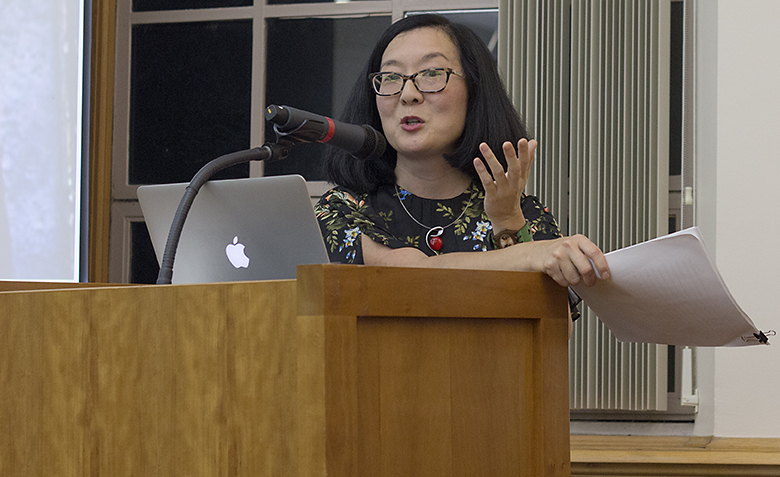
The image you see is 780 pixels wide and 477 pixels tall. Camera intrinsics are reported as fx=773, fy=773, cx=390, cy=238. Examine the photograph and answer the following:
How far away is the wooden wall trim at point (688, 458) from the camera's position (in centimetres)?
217

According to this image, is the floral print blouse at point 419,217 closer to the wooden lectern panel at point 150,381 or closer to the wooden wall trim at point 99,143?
the wooden lectern panel at point 150,381

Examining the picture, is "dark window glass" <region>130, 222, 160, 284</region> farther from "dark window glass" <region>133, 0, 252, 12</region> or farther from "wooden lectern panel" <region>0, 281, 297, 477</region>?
"wooden lectern panel" <region>0, 281, 297, 477</region>

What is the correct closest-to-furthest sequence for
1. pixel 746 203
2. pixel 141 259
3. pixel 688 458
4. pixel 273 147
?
pixel 273 147
pixel 688 458
pixel 746 203
pixel 141 259

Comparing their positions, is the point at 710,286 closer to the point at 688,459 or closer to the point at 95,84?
the point at 688,459

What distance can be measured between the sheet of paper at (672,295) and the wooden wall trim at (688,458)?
1300 mm

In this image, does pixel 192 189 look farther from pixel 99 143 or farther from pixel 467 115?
pixel 99 143

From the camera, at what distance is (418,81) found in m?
1.46

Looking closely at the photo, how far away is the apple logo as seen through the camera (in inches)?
41.1

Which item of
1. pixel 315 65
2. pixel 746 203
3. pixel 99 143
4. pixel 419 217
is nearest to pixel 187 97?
pixel 99 143

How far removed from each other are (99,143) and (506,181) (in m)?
2.27

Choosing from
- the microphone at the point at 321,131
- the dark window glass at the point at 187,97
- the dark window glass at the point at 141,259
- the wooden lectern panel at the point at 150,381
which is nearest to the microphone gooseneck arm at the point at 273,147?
the microphone at the point at 321,131

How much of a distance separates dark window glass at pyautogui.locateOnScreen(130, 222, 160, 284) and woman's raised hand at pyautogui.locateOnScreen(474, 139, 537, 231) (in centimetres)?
217

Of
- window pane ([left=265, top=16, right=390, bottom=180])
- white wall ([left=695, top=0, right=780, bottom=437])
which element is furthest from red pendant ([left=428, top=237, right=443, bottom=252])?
window pane ([left=265, top=16, right=390, bottom=180])

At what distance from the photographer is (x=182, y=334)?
2.59ft
